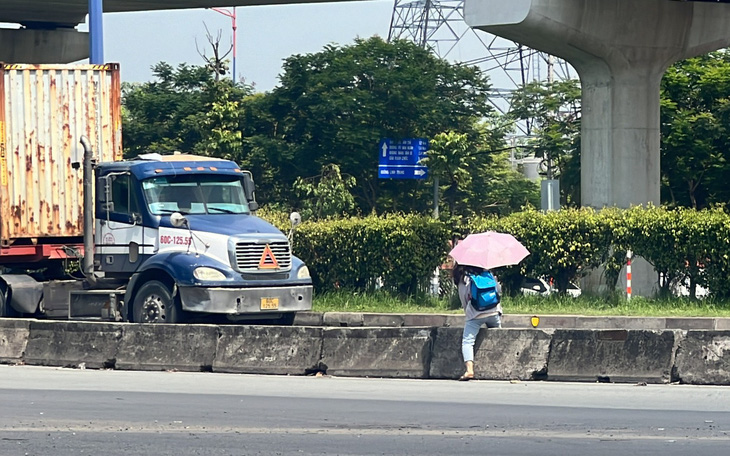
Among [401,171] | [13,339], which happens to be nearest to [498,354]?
[13,339]

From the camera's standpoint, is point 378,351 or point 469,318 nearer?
point 469,318

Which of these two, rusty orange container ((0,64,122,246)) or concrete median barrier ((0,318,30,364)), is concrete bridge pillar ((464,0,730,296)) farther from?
concrete median barrier ((0,318,30,364))

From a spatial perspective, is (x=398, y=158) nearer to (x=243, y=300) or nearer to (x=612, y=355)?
(x=243, y=300)

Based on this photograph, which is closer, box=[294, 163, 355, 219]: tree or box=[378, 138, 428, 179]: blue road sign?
box=[294, 163, 355, 219]: tree

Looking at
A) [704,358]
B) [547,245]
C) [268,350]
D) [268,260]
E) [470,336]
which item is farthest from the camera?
[547,245]

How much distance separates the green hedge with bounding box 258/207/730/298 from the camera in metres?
21.6

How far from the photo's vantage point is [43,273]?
19.1 m

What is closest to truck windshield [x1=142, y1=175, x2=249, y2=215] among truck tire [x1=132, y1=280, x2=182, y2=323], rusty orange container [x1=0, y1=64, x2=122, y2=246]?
truck tire [x1=132, y1=280, x2=182, y2=323]

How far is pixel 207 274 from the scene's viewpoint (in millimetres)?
16531

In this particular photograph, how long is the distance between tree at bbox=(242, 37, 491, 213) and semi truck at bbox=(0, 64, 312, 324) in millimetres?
19412

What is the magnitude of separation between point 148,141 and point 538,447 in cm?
3514

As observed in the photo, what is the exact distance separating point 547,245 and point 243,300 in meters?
7.51

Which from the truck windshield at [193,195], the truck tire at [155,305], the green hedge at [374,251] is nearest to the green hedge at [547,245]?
the green hedge at [374,251]

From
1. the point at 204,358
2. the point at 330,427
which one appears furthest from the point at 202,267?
the point at 330,427
